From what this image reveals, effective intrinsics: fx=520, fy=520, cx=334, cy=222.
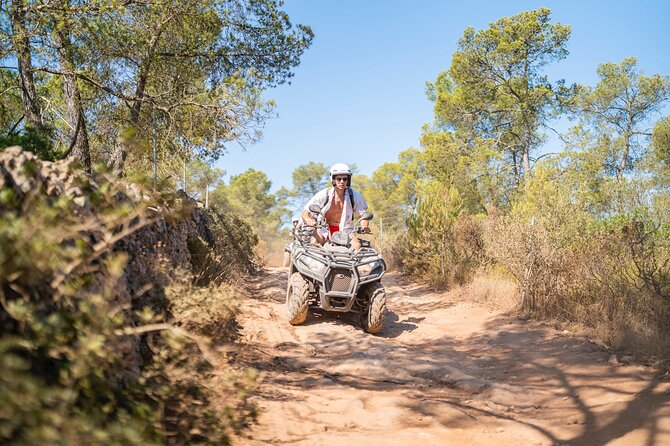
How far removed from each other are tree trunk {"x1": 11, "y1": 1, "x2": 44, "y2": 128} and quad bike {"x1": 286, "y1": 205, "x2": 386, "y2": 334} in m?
5.15

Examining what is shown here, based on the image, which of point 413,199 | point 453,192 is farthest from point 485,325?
point 413,199

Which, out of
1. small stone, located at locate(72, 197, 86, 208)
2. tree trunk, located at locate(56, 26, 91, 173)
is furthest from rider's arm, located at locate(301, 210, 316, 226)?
small stone, located at locate(72, 197, 86, 208)

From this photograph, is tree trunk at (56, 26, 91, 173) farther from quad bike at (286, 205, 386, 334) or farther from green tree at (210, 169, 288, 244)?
green tree at (210, 169, 288, 244)

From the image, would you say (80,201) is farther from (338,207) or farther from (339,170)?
(338,207)

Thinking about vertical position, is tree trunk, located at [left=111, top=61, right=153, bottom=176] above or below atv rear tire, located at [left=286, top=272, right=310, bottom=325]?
above

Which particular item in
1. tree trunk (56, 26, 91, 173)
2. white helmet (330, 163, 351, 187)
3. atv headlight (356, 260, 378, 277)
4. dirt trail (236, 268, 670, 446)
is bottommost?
dirt trail (236, 268, 670, 446)

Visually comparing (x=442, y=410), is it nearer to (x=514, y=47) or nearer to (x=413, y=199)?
(x=514, y=47)

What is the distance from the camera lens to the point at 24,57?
29.9 feet

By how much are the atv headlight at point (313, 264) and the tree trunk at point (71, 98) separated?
4293mm

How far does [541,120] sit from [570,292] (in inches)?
828

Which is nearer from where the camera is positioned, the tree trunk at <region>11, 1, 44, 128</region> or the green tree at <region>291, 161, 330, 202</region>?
the tree trunk at <region>11, 1, 44, 128</region>

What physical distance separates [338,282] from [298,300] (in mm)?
642

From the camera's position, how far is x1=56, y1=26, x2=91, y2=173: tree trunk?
30.8 ft

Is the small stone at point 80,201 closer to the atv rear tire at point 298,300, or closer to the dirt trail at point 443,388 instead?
the dirt trail at point 443,388
